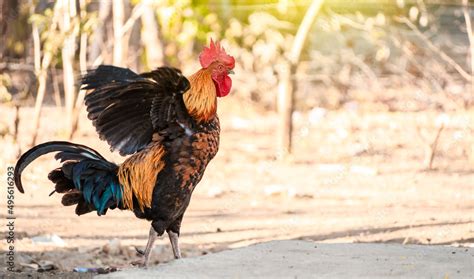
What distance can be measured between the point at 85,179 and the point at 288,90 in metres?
7.72

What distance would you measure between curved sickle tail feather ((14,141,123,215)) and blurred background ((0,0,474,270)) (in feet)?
3.09

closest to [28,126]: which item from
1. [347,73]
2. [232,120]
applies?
[232,120]

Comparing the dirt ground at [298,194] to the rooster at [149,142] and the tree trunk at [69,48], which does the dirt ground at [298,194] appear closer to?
the tree trunk at [69,48]

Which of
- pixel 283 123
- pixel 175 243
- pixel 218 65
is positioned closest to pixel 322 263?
pixel 175 243

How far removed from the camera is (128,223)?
977cm

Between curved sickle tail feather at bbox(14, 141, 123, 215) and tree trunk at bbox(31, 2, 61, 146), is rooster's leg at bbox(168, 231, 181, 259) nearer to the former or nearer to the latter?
curved sickle tail feather at bbox(14, 141, 123, 215)

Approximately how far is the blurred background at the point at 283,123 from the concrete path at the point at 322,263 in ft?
5.75

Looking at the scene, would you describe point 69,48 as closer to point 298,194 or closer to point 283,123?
point 283,123

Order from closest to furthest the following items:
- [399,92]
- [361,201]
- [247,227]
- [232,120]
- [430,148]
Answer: [247,227] → [361,201] → [430,148] → [232,120] → [399,92]

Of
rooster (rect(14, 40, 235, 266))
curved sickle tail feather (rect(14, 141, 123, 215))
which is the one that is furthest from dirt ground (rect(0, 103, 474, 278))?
rooster (rect(14, 40, 235, 266))

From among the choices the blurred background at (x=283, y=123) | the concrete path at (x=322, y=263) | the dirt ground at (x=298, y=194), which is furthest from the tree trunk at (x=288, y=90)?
the concrete path at (x=322, y=263)

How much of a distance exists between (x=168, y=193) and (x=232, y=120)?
36.7 ft

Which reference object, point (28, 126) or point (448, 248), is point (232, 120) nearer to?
point (28, 126)

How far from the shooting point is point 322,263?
19.1ft
